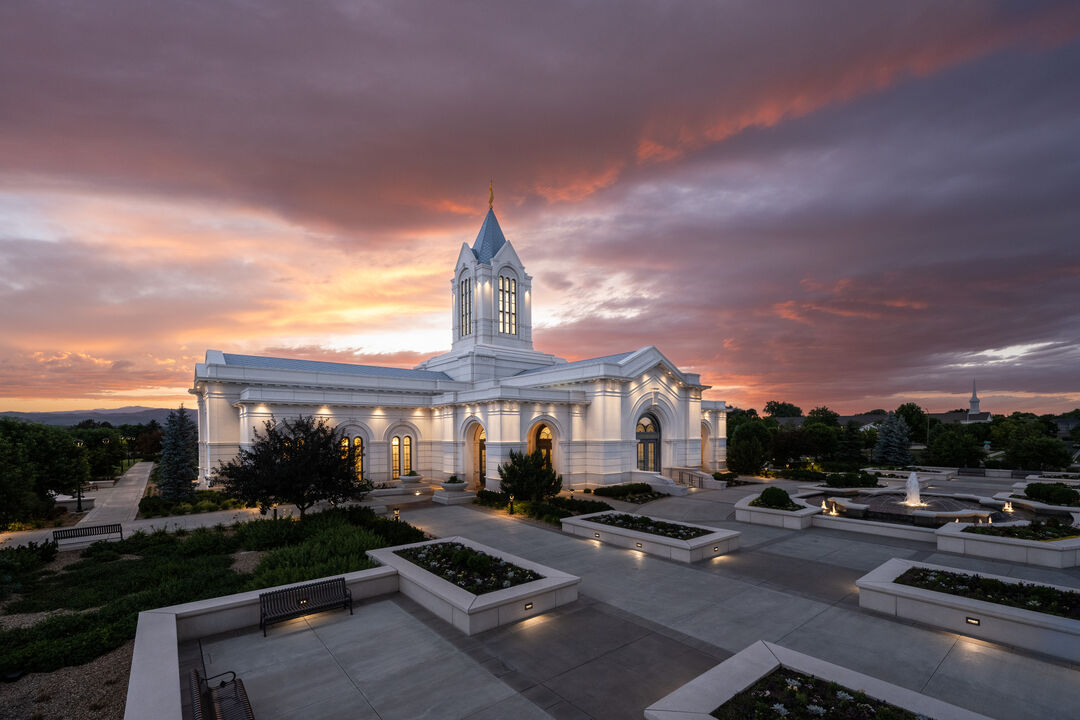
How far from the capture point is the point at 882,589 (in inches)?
424

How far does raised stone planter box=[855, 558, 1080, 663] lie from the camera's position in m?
8.70

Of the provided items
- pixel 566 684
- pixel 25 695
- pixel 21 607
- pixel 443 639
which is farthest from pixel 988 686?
pixel 21 607

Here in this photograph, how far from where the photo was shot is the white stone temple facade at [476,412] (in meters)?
29.8

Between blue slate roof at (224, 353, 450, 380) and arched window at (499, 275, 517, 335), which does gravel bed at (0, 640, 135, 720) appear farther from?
arched window at (499, 275, 517, 335)

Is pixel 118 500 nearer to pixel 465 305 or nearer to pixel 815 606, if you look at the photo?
pixel 465 305

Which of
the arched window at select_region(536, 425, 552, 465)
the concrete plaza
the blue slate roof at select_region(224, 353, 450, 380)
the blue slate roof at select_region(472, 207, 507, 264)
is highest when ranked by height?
the blue slate roof at select_region(472, 207, 507, 264)

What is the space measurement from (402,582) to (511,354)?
96.0 feet

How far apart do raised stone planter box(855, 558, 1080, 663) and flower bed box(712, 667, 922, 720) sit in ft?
16.0

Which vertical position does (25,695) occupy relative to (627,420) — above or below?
below

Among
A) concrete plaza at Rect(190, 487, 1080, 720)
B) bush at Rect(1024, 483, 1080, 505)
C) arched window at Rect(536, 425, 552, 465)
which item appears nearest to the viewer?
concrete plaza at Rect(190, 487, 1080, 720)

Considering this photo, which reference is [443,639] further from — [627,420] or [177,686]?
[627,420]

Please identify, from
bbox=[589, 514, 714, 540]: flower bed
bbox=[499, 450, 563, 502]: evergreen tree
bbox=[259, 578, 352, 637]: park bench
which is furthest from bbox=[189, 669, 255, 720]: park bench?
bbox=[499, 450, 563, 502]: evergreen tree

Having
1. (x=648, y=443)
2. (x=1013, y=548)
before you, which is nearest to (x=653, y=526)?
(x=1013, y=548)

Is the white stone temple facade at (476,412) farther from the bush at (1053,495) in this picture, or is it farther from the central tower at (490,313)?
the bush at (1053,495)
